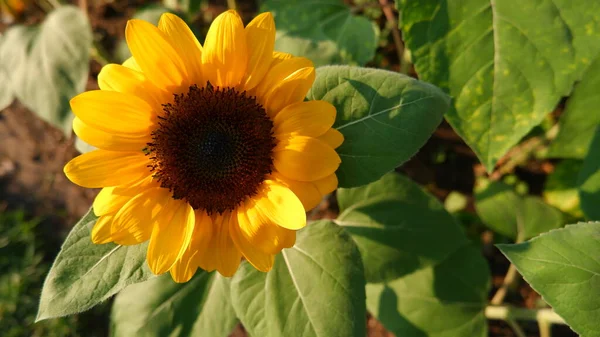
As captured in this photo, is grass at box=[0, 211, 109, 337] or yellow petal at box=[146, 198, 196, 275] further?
grass at box=[0, 211, 109, 337]

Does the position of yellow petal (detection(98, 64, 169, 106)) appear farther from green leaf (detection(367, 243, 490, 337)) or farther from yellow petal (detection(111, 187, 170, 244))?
green leaf (detection(367, 243, 490, 337))

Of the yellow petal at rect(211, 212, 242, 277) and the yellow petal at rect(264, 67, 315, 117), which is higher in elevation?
the yellow petal at rect(264, 67, 315, 117)

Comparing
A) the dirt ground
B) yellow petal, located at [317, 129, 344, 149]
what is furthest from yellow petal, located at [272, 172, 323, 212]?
the dirt ground

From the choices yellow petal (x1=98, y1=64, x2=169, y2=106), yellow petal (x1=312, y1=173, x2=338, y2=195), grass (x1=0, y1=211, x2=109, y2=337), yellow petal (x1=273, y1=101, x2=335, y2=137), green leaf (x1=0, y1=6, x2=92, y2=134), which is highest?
yellow petal (x1=98, y1=64, x2=169, y2=106)

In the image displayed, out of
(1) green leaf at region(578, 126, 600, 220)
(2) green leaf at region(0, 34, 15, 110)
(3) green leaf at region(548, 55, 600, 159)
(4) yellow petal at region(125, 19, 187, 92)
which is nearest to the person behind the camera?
(4) yellow petal at region(125, 19, 187, 92)

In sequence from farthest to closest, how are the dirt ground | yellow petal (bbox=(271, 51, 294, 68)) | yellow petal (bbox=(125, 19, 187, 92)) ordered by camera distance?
the dirt ground < yellow petal (bbox=(271, 51, 294, 68)) < yellow petal (bbox=(125, 19, 187, 92))

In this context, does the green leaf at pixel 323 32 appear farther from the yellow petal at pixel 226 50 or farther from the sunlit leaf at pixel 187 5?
the yellow petal at pixel 226 50

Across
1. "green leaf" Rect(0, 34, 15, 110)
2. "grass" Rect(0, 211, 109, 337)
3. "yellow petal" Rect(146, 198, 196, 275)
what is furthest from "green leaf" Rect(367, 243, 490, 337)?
"green leaf" Rect(0, 34, 15, 110)
